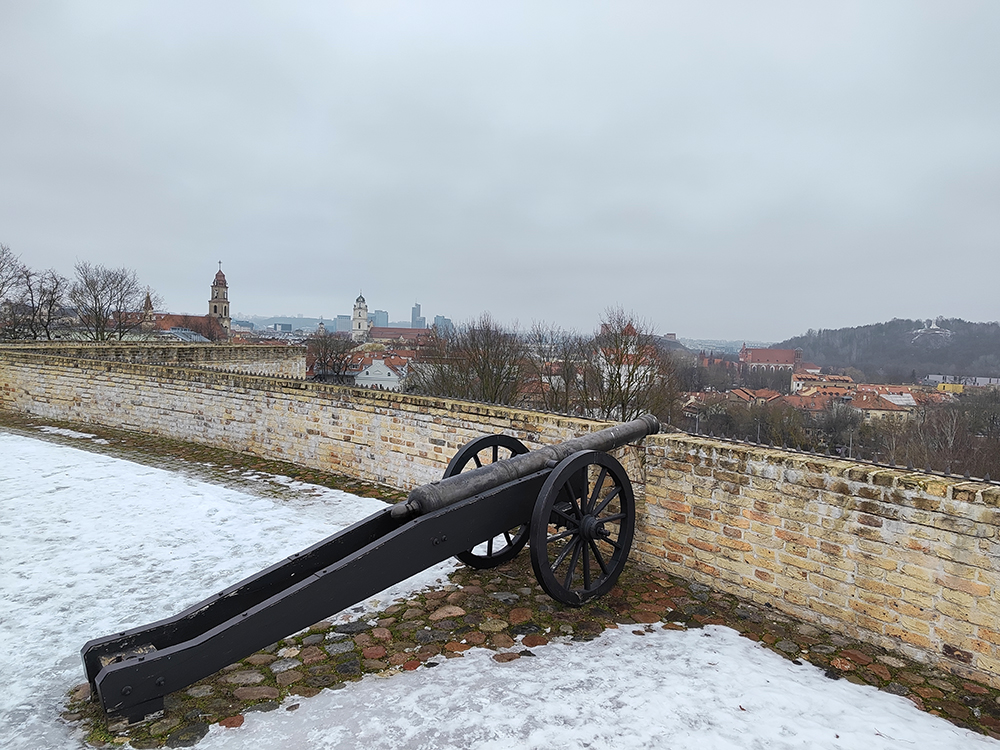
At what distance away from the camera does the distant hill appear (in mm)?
68250

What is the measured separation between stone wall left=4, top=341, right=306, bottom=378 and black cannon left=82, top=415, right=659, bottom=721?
10.6 m

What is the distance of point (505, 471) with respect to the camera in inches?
138

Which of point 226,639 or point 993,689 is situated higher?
point 226,639

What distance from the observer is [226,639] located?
246 centimetres

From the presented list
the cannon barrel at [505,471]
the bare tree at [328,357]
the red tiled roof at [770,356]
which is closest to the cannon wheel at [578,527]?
the cannon barrel at [505,471]

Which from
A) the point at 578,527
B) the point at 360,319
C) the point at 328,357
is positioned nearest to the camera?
the point at 578,527

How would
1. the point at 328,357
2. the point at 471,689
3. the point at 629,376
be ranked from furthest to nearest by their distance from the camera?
the point at 328,357 < the point at 629,376 < the point at 471,689

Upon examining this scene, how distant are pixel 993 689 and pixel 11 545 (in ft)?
20.1

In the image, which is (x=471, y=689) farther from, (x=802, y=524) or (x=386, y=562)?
(x=802, y=524)

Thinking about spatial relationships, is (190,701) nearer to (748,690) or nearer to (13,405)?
(748,690)

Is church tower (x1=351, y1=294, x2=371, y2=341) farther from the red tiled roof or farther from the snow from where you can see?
the snow

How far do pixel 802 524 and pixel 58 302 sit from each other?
134 ft

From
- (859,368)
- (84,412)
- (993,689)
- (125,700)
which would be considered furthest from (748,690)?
(859,368)

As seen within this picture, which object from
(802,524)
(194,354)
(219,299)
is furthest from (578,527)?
(219,299)
